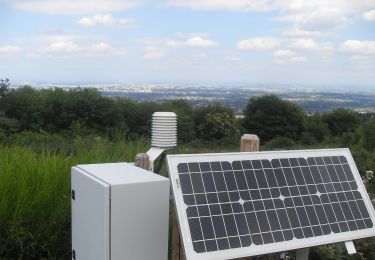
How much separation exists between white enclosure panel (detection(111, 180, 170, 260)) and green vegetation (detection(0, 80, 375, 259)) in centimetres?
133

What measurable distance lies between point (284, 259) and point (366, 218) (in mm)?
1259

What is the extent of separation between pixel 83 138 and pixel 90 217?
453 centimetres

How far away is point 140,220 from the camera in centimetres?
291

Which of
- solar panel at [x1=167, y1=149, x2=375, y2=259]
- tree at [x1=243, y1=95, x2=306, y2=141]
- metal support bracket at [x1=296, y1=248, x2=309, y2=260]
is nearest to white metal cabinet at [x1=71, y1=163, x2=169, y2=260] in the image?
solar panel at [x1=167, y1=149, x2=375, y2=259]

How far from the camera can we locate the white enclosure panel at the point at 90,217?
281 centimetres

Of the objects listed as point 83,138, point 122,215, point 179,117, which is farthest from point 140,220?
point 179,117

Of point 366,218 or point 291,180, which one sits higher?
point 291,180

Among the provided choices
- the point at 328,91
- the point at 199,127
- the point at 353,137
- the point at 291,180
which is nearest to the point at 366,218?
the point at 291,180

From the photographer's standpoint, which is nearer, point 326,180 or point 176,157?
point 176,157

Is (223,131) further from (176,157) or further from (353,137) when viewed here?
(176,157)

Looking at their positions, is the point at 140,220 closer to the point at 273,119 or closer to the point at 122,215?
the point at 122,215

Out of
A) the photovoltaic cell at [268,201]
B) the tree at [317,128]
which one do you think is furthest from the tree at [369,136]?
the tree at [317,128]

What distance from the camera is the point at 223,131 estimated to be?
36.0 meters

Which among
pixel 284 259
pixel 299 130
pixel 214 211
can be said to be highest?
pixel 214 211
